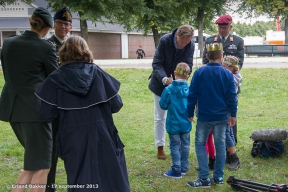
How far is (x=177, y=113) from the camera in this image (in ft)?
16.7

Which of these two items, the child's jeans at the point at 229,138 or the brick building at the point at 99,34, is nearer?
the child's jeans at the point at 229,138

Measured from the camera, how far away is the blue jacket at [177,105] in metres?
5.07

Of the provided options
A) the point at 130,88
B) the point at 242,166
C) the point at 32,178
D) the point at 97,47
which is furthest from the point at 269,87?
the point at 97,47

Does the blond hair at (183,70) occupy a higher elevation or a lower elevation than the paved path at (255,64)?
higher

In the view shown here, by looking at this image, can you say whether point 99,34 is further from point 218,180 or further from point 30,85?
point 30,85

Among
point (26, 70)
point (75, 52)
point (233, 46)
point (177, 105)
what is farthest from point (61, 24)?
point (233, 46)

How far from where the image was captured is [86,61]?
3535 millimetres

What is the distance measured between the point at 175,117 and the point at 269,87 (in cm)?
902

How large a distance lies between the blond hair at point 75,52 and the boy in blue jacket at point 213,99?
59.6 inches

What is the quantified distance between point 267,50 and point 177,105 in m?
29.1

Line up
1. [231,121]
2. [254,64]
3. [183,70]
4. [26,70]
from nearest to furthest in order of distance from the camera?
[26,70], [231,121], [183,70], [254,64]

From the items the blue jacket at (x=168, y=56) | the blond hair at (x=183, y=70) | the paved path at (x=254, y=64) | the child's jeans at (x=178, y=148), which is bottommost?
the child's jeans at (x=178, y=148)

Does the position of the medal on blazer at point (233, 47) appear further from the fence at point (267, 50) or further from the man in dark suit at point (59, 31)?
the fence at point (267, 50)

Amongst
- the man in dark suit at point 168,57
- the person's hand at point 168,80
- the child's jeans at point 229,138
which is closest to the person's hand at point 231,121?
the child's jeans at point 229,138
